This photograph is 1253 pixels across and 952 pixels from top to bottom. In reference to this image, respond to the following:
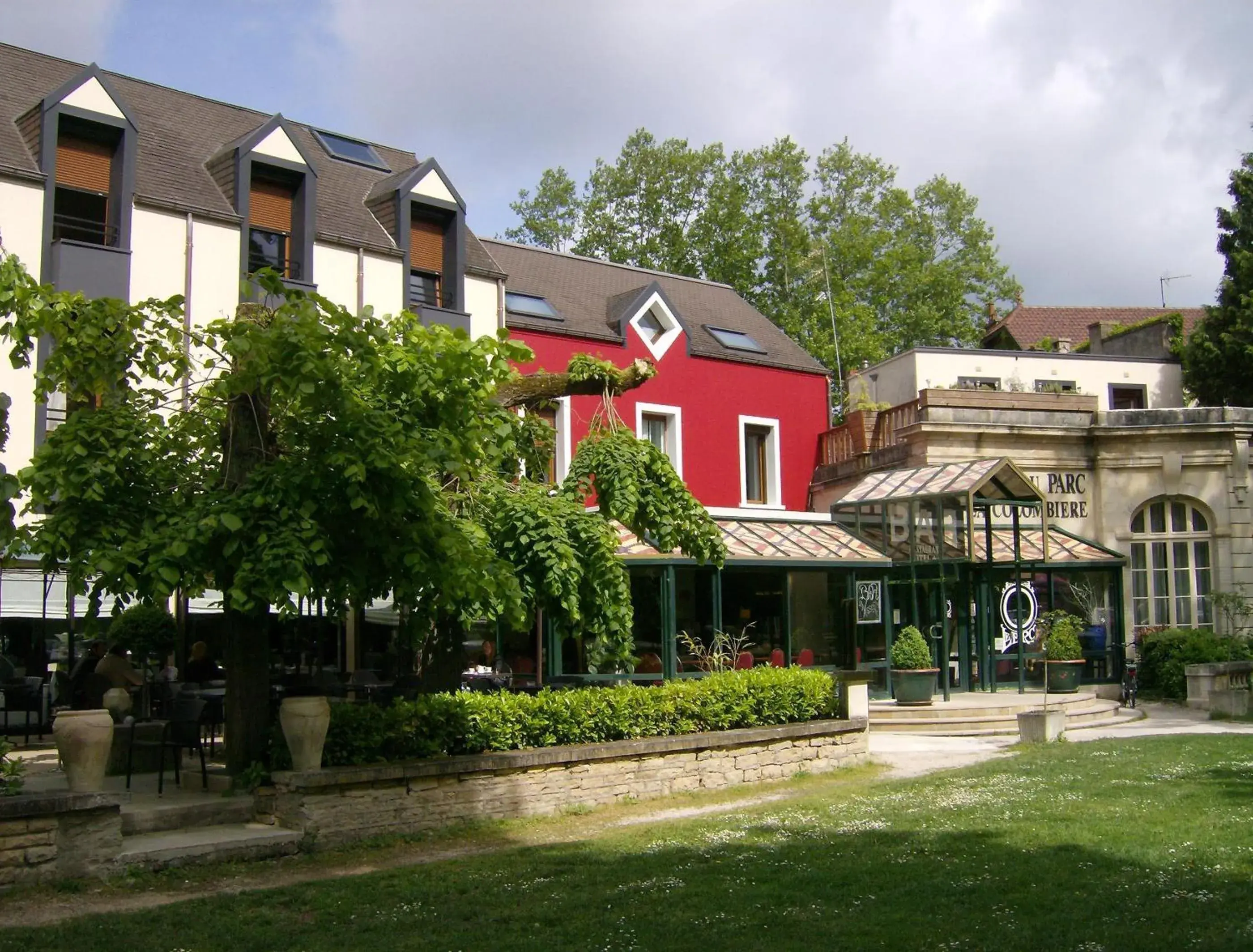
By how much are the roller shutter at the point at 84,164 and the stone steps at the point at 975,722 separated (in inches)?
575

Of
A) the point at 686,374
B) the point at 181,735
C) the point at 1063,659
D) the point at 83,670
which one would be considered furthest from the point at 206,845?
the point at 686,374

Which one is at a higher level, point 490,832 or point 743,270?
point 743,270

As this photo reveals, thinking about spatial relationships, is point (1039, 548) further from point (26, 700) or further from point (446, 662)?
point (26, 700)

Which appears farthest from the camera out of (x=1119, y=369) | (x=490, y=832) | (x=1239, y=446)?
(x=1119, y=369)

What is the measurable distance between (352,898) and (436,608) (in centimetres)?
362

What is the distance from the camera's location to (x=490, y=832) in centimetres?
1095

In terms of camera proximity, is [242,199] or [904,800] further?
[242,199]

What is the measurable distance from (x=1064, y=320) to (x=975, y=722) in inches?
1097

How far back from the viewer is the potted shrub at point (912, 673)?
64.6 feet

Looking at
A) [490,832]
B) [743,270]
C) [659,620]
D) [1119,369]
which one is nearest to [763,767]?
[490,832]

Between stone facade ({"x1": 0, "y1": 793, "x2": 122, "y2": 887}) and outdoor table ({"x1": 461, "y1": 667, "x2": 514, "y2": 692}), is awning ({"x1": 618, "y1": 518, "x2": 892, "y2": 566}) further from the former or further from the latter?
stone facade ({"x1": 0, "y1": 793, "x2": 122, "y2": 887})

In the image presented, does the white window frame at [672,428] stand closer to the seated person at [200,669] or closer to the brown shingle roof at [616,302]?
the brown shingle roof at [616,302]

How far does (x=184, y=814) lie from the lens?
32.7 ft

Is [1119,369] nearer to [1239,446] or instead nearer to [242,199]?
[1239,446]
